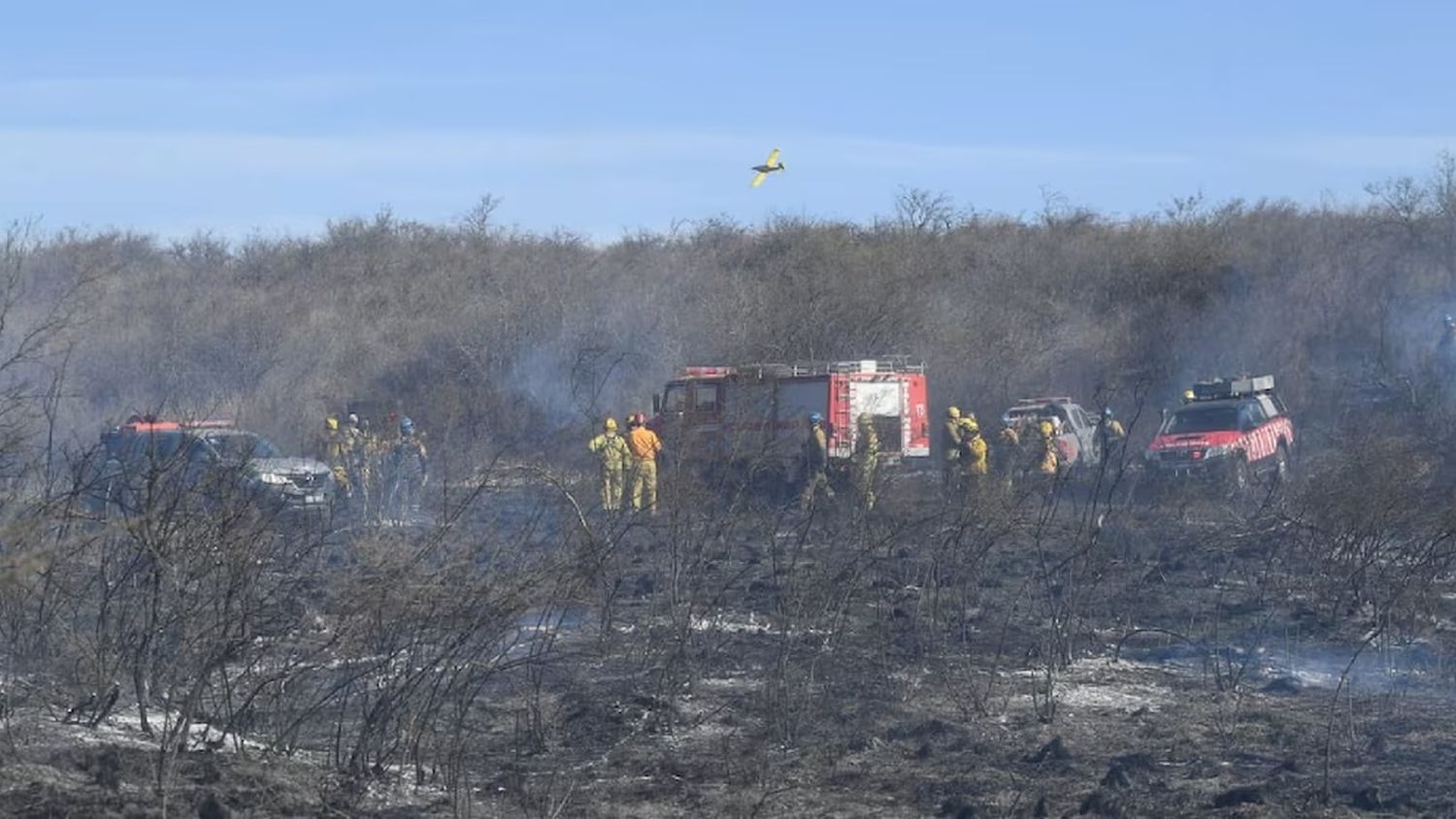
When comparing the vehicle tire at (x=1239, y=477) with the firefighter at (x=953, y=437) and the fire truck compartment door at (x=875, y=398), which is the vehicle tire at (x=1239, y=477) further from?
the fire truck compartment door at (x=875, y=398)

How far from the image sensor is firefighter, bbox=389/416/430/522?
16531 mm

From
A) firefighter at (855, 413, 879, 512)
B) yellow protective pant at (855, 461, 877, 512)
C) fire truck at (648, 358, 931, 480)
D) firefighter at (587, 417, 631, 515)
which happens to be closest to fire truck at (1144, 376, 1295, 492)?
fire truck at (648, 358, 931, 480)

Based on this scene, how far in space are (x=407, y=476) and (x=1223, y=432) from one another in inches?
599

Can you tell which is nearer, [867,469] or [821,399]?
[867,469]

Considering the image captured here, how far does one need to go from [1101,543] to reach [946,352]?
2443 cm

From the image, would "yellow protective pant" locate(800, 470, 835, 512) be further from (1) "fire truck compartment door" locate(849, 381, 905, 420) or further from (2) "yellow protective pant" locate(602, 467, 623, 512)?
(1) "fire truck compartment door" locate(849, 381, 905, 420)

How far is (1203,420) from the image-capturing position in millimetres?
28594

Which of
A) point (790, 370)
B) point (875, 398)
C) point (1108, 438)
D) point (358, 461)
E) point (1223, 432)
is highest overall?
point (790, 370)

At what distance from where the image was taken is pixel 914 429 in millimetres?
28141

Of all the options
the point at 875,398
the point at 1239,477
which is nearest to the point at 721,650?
the point at 1239,477

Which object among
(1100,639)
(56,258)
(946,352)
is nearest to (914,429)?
(946,352)

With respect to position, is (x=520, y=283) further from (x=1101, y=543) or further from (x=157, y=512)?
(x=157, y=512)

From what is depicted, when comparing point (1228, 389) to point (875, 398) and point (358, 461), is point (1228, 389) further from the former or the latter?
point (358, 461)

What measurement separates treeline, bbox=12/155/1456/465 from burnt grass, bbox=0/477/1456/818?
2027cm
